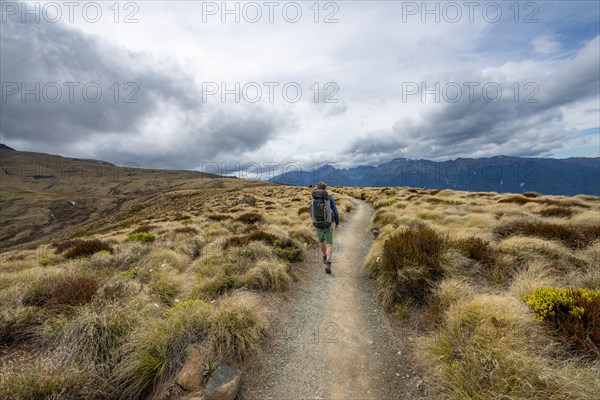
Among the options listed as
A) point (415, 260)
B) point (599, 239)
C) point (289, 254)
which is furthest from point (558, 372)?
point (289, 254)

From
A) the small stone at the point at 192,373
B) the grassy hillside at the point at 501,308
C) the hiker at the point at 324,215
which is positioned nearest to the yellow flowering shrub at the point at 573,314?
the grassy hillside at the point at 501,308

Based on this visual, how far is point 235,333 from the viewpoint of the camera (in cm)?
537

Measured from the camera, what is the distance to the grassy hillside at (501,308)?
3.63 metres

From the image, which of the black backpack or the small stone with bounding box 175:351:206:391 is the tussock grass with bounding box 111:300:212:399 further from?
the black backpack

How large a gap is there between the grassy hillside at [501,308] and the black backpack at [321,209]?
2203 mm

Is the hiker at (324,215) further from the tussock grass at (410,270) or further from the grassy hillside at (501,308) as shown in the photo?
the tussock grass at (410,270)

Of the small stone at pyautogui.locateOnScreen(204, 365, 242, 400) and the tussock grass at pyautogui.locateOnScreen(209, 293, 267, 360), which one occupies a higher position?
the tussock grass at pyautogui.locateOnScreen(209, 293, 267, 360)

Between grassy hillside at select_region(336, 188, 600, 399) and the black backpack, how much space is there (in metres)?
2.20

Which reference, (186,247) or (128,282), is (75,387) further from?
A: (186,247)

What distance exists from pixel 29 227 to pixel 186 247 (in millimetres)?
116244

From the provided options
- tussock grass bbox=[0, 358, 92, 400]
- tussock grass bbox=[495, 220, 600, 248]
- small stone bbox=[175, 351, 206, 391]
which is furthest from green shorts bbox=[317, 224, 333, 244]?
tussock grass bbox=[0, 358, 92, 400]

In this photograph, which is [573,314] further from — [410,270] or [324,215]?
[324,215]

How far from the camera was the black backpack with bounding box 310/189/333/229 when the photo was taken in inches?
408

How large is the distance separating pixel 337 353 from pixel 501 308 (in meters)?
3.32
